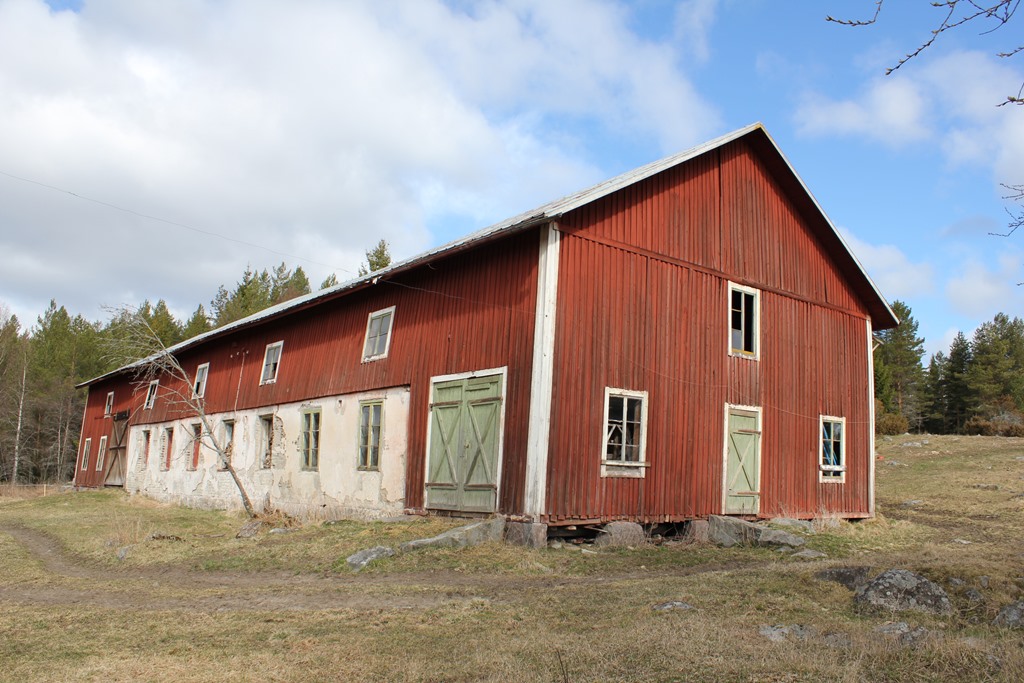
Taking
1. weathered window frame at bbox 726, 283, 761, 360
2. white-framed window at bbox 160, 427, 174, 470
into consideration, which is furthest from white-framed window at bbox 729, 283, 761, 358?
white-framed window at bbox 160, 427, 174, 470

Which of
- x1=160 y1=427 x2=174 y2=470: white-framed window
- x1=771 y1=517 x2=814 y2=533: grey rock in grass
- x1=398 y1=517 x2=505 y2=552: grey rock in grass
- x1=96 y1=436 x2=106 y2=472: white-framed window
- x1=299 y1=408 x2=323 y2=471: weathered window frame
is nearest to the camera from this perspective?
x1=398 y1=517 x2=505 y2=552: grey rock in grass

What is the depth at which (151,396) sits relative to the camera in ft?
109

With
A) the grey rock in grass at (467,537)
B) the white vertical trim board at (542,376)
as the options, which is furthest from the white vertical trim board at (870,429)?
the grey rock in grass at (467,537)

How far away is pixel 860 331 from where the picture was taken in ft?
66.2

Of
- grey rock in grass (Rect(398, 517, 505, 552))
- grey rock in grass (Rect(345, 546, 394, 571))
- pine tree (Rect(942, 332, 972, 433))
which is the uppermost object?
pine tree (Rect(942, 332, 972, 433))

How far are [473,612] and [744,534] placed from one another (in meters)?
7.38

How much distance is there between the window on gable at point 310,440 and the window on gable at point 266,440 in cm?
192

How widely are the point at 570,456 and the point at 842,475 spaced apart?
8764 mm

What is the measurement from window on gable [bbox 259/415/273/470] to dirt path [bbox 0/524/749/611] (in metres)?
9.16

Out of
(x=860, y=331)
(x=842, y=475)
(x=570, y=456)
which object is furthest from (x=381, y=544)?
(x=860, y=331)

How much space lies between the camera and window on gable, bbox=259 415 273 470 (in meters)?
22.2

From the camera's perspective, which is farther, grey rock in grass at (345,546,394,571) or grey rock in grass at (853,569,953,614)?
grey rock in grass at (345,546,394,571)

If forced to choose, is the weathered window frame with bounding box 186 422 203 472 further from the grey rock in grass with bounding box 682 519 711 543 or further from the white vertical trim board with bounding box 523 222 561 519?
the grey rock in grass with bounding box 682 519 711 543

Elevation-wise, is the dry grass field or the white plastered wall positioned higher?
the white plastered wall
